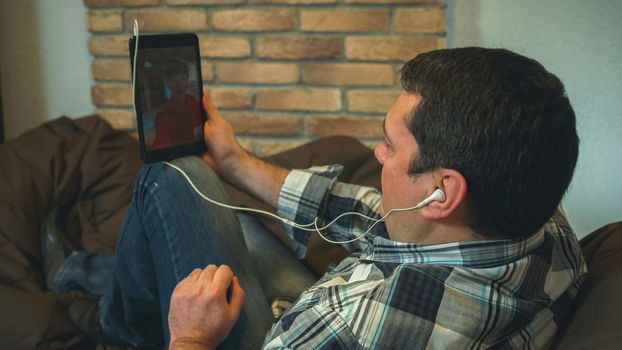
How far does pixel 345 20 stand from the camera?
1.98 meters

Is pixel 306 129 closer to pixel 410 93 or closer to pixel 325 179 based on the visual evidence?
pixel 325 179

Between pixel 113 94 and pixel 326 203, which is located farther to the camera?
pixel 113 94

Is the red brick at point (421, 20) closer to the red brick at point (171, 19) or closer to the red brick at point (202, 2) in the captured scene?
the red brick at point (202, 2)

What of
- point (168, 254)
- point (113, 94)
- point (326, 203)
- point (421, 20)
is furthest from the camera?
point (113, 94)

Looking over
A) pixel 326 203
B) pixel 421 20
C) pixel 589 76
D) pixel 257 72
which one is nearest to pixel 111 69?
pixel 257 72

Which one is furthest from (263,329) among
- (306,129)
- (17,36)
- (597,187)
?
(17,36)

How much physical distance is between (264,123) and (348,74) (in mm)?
311

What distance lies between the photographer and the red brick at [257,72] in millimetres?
2051

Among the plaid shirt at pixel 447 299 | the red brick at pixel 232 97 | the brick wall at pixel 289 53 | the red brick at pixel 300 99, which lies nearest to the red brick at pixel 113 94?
the brick wall at pixel 289 53

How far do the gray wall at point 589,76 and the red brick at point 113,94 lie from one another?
1.25 metres

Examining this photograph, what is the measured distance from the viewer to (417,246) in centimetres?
93

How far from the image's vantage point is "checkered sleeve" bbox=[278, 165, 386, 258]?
1266 mm

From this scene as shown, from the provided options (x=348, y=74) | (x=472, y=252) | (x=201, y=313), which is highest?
(x=348, y=74)

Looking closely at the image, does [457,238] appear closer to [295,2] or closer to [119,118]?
[295,2]
